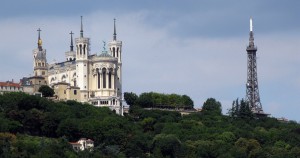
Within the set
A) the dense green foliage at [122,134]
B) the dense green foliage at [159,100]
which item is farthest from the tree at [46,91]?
the dense green foliage at [159,100]

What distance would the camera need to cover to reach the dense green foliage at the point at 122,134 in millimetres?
110412

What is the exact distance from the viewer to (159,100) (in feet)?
460

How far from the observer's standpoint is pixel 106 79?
13538cm

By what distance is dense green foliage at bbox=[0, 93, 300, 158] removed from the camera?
110412mm

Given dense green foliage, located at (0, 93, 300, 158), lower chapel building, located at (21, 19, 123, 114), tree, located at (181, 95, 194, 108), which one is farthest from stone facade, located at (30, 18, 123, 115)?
tree, located at (181, 95, 194, 108)

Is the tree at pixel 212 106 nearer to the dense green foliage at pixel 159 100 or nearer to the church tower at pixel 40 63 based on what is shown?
the dense green foliage at pixel 159 100

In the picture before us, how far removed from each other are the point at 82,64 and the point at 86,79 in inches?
64.4

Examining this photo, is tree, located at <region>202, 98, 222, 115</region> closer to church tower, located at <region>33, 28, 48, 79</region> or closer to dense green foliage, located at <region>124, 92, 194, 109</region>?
dense green foliage, located at <region>124, 92, 194, 109</region>

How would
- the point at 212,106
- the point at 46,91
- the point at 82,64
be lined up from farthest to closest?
the point at 212,106 → the point at 82,64 → the point at 46,91

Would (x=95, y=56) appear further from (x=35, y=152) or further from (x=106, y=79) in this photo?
(x=35, y=152)

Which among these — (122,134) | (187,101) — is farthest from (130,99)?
(122,134)

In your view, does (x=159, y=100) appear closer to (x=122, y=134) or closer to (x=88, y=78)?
(x=88, y=78)

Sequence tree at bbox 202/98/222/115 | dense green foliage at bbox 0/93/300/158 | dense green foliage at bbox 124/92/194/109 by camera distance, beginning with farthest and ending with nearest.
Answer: tree at bbox 202/98/222/115 < dense green foliage at bbox 124/92/194/109 < dense green foliage at bbox 0/93/300/158

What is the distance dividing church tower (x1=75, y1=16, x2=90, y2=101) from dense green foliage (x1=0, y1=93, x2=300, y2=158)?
586 centimetres
